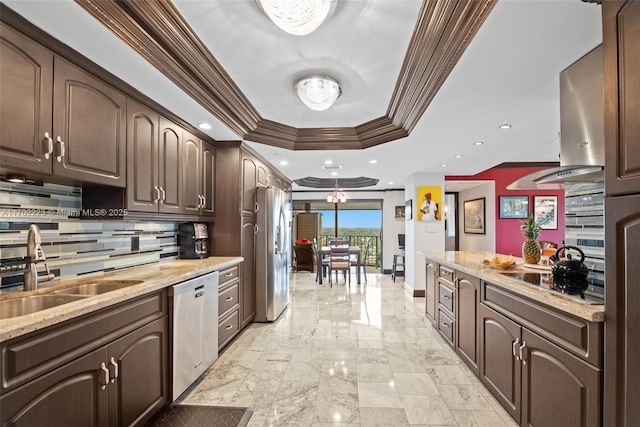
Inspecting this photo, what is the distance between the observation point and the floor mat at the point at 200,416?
1.94 m

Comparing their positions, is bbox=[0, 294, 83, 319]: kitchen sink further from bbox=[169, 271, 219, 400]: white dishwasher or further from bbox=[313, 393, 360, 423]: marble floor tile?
bbox=[313, 393, 360, 423]: marble floor tile

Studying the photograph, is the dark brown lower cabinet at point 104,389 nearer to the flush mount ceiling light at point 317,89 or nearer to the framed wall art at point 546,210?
the flush mount ceiling light at point 317,89

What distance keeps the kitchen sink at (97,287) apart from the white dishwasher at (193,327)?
0.93 ft

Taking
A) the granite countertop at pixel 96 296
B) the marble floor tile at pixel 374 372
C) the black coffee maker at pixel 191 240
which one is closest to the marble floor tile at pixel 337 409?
the marble floor tile at pixel 374 372

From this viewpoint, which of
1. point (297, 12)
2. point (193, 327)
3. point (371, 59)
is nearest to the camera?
point (297, 12)

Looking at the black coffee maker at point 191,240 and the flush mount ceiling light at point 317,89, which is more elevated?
the flush mount ceiling light at point 317,89

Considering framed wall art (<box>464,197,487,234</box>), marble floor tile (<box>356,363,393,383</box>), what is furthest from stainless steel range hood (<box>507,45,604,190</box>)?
framed wall art (<box>464,197,487,234</box>)

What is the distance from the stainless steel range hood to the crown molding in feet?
2.36

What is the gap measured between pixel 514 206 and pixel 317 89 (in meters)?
5.38

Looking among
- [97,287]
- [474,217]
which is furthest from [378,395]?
[474,217]

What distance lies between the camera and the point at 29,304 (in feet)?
5.30

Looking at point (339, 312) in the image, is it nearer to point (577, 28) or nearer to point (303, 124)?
point (303, 124)

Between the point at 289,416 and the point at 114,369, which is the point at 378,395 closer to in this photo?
the point at 289,416

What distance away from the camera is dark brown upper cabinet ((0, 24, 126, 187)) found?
4.67ft
